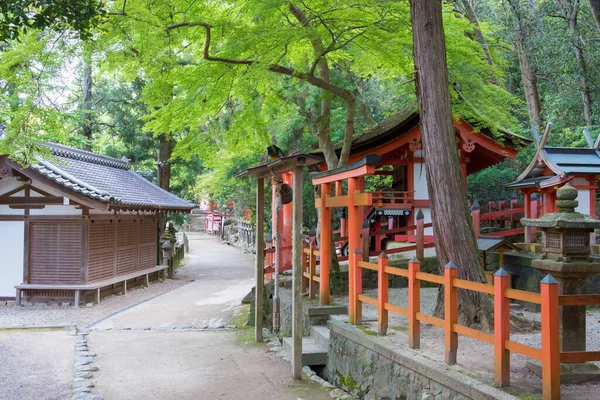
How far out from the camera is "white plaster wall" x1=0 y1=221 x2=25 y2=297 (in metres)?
13.1

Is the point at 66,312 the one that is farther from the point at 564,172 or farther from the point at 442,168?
the point at 564,172

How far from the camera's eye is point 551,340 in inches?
150

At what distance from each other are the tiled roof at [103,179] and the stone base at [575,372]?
10.5 metres

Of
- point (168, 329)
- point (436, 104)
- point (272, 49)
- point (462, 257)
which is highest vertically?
point (272, 49)

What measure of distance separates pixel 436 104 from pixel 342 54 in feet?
14.5

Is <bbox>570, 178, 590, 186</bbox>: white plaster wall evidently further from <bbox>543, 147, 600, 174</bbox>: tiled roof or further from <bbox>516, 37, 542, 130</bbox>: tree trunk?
<bbox>516, 37, 542, 130</bbox>: tree trunk

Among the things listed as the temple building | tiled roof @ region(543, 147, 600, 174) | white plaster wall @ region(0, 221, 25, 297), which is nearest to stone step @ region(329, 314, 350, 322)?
the temple building

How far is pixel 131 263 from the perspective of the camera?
16.1 metres

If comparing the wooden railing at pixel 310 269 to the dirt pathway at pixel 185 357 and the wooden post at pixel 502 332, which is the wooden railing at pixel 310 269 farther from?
the wooden post at pixel 502 332

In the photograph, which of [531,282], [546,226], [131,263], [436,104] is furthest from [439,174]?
[131,263]

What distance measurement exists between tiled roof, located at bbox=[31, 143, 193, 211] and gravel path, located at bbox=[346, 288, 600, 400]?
322 inches

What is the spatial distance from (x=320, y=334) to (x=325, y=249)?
1.38 metres

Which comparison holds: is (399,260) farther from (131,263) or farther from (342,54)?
A: (131,263)

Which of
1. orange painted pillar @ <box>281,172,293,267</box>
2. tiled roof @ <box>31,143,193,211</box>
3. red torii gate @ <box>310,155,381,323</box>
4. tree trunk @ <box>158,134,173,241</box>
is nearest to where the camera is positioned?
red torii gate @ <box>310,155,381,323</box>
